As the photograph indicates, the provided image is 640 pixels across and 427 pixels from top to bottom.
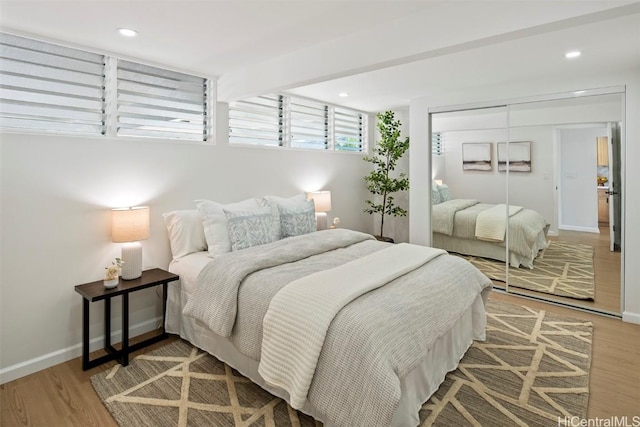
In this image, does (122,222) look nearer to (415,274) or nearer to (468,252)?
(415,274)

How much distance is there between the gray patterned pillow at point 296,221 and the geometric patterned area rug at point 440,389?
4.32 ft

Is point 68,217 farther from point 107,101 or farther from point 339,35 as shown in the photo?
point 339,35

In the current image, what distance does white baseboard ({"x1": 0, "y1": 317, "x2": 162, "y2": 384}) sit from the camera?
7.80ft

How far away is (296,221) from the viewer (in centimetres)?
348

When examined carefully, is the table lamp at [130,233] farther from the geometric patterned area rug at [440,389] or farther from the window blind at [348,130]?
the window blind at [348,130]

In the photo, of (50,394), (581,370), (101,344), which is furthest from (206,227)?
(581,370)

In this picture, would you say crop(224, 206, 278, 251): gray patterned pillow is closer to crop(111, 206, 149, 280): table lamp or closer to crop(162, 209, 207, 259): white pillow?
crop(162, 209, 207, 259): white pillow

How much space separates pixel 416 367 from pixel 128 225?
2.27 m

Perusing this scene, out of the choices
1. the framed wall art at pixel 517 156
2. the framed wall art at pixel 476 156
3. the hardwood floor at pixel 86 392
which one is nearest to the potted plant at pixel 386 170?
the framed wall art at pixel 476 156

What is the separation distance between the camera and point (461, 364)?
2.49 meters

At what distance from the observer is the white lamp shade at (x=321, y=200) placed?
4398mm

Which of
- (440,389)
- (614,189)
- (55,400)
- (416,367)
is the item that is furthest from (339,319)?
(614,189)

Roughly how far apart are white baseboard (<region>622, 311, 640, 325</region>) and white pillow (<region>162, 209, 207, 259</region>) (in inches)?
153

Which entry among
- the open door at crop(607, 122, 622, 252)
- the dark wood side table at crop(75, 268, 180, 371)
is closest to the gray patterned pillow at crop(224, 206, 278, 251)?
the dark wood side table at crop(75, 268, 180, 371)
